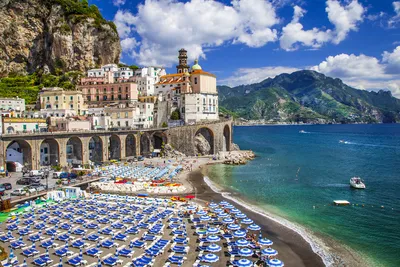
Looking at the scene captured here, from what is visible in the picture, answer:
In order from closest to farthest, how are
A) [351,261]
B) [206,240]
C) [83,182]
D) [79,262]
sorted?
[79,262], [351,261], [206,240], [83,182]

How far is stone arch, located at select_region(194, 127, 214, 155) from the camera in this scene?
9219 cm

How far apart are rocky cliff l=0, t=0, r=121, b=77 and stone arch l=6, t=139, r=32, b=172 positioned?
179 ft

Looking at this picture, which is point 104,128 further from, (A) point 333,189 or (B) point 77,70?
(A) point 333,189

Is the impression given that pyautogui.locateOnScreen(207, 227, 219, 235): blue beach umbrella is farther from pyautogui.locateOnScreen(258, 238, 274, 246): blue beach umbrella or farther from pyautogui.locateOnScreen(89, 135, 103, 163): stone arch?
pyautogui.locateOnScreen(89, 135, 103, 163): stone arch

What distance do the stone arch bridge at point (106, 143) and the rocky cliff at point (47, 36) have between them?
43.4 m

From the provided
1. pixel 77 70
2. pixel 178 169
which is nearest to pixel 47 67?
pixel 77 70

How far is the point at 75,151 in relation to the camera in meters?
70.9

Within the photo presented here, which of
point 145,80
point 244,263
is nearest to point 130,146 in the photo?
point 145,80

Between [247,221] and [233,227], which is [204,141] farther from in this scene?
[233,227]

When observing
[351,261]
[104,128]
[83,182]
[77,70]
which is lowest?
[351,261]

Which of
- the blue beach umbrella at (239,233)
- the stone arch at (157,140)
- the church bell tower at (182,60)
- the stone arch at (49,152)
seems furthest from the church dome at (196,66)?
the blue beach umbrella at (239,233)

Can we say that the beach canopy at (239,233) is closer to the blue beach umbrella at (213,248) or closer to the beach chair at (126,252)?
the blue beach umbrella at (213,248)

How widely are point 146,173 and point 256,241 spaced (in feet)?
118

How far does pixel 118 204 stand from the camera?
41.6m
